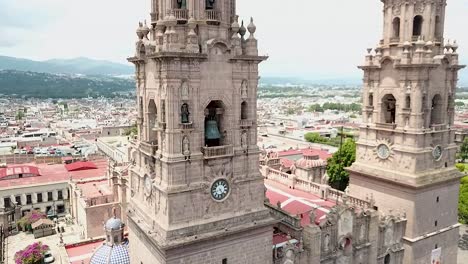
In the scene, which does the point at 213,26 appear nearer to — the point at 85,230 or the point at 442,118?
the point at 442,118

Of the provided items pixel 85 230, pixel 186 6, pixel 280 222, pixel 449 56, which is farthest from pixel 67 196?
pixel 449 56

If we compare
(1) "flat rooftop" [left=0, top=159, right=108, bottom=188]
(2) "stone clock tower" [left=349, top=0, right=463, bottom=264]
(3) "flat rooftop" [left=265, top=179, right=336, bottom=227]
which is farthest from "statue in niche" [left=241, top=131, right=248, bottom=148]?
(1) "flat rooftop" [left=0, top=159, right=108, bottom=188]

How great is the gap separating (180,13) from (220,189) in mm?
10661

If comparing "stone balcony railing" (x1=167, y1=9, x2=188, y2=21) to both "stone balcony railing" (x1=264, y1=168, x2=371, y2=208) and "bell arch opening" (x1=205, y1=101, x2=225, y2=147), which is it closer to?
"bell arch opening" (x1=205, y1=101, x2=225, y2=147)

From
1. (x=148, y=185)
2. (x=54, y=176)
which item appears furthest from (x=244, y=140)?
(x=54, y=176)

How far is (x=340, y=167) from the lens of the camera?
2336 inches

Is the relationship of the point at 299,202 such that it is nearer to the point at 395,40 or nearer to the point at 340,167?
the point at 395,40

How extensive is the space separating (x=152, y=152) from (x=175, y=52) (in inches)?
252

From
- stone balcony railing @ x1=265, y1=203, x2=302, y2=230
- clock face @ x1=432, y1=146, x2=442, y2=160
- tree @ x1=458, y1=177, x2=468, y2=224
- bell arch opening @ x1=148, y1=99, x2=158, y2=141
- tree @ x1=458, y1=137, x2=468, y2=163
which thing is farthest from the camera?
tree @ x1=458, y1=137, x2=468, y2=163

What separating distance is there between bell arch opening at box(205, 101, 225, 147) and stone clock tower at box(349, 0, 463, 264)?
16.9 m

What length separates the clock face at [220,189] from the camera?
24.0 metres

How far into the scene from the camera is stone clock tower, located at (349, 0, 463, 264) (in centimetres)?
3262

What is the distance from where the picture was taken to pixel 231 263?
2484 centimetres

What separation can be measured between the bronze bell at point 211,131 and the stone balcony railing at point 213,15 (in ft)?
20.1
